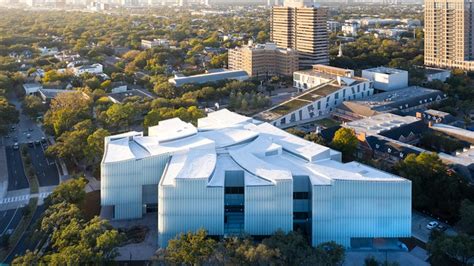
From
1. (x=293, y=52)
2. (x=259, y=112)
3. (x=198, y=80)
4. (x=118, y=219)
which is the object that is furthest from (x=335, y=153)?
(x=293, y=52)

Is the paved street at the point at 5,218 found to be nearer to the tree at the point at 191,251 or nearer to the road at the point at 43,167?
the road at the point at 43,167

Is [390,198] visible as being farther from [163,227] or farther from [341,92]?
[341,92]

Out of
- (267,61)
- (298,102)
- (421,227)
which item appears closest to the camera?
(421,227)

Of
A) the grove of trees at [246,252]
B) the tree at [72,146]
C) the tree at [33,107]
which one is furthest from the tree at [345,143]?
the tree at [33,107]

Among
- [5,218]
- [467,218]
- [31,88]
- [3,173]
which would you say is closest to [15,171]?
[3,173]

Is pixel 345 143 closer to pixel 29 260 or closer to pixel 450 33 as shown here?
pixel 29 260

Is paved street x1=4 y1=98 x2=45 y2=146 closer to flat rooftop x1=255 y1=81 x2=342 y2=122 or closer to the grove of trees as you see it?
flat rooftop x1=255 y1=81 x2=342 y2=122

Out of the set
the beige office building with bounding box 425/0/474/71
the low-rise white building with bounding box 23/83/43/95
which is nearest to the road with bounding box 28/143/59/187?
the low-rise white building with bounding box 23/83/43/95
